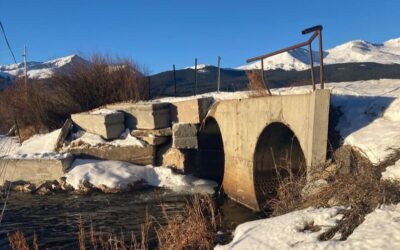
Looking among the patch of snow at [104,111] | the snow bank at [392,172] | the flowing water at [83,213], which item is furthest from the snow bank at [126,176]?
the snow bank at [392,172]

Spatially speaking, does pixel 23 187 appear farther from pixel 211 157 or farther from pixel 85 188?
pixel 211 157

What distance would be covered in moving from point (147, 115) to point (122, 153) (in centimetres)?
154

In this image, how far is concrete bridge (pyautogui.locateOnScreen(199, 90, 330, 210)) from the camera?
783 centimetres

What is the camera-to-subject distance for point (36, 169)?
15.0 m

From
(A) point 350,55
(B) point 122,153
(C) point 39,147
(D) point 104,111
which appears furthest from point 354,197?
(A) point 350,55

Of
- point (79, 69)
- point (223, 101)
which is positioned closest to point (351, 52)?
point (79, 69)

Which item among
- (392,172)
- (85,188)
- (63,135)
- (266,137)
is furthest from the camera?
(63,135)

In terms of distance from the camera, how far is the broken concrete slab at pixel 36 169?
583 inches

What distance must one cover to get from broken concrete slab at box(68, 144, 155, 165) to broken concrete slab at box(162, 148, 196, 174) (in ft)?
2.23

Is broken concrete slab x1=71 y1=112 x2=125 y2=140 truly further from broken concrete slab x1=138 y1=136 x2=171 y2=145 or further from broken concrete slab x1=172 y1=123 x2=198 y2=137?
broken concrete slab x1=172 y1=123 x2=198 y2=137

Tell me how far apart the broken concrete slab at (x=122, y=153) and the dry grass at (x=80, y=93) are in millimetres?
4949

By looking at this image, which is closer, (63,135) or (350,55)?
(63,135)

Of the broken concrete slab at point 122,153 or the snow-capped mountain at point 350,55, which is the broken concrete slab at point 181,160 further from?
the snow-capped mountain at point 350,55

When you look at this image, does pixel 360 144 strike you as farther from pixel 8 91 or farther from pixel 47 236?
pixel 8 91
